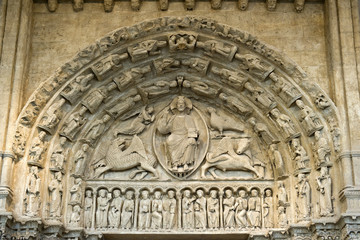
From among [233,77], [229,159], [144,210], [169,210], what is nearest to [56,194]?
[144,210]

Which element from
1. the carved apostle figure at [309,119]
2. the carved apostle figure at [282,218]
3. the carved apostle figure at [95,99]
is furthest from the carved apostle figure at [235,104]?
the carved apostle figure at [95,99]

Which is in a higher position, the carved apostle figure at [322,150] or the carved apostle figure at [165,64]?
the carved apostle figure at [165,64]

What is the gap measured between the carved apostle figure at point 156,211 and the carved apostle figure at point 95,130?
5.00 feet

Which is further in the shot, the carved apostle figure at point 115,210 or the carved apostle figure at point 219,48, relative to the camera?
the carved apostle figure at point 219,48

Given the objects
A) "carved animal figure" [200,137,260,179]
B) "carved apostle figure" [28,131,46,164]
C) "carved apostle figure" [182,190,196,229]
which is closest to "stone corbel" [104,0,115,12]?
"carved apostle figure" [28,131,46,164]

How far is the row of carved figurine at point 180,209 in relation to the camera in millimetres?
10742

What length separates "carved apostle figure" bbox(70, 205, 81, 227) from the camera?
1042 centimetres

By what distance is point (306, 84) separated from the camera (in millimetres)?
10547

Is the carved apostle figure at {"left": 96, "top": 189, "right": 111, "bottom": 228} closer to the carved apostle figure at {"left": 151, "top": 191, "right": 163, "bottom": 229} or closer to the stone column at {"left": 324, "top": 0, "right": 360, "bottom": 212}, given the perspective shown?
the carved apostle figure at {"left": 151, "top": 191, "right": 163, "bottom": 229}

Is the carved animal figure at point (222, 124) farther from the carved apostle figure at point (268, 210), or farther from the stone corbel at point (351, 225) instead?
the stone corbel at point (351, 225)

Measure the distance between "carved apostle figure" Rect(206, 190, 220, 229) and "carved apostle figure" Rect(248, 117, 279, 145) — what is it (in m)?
1.36

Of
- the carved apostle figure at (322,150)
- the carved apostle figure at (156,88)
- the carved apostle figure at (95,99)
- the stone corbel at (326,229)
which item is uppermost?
the carved apostle figure at (156,88)

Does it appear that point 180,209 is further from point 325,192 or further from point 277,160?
point 325,192

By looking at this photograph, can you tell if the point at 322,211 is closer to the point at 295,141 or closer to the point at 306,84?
the point at 295,141
